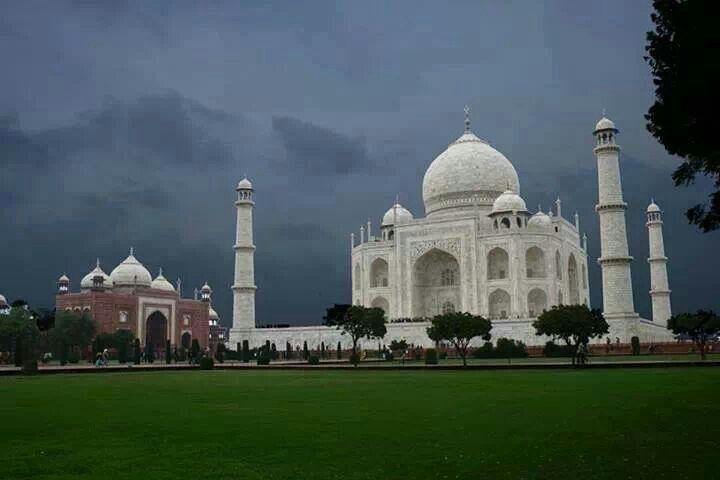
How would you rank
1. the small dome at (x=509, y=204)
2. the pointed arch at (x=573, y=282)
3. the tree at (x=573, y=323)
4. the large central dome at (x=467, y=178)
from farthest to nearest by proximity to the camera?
the large central dome at (x=467, y=178) → the pointed arch at (x=573, y=282) → the small dome at (x=509, y=204) → the tree at (x=573, y=323)

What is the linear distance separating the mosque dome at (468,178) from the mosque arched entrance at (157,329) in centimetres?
2029

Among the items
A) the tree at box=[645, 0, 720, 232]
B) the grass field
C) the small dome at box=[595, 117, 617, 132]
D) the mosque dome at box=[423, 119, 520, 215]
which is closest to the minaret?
the small dome at box=[595, 117, 617, 132]

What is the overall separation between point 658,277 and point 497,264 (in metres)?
10.8

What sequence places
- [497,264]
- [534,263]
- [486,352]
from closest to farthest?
1. [486,352]
2. [534,263]
3. [497,264]

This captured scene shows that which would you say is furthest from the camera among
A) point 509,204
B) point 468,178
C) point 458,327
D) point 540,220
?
point 468,178

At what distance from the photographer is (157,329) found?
2051 inches

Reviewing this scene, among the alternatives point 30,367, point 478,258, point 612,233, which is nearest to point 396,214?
point 478,258

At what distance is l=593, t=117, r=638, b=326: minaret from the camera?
3622 centimetres

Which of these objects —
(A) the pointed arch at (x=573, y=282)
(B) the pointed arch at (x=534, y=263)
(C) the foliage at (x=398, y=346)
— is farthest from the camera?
(A) the pointed arch at (x=573, y=282)

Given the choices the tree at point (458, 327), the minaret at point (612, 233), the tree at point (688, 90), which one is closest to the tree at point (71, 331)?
the tree at point (458, 327)

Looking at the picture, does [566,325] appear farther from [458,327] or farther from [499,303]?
[499,303]

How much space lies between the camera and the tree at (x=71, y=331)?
42125mm

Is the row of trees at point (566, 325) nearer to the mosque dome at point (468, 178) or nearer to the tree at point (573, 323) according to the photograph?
the tree at point (573, 323)

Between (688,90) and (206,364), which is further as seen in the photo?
(206,364)
